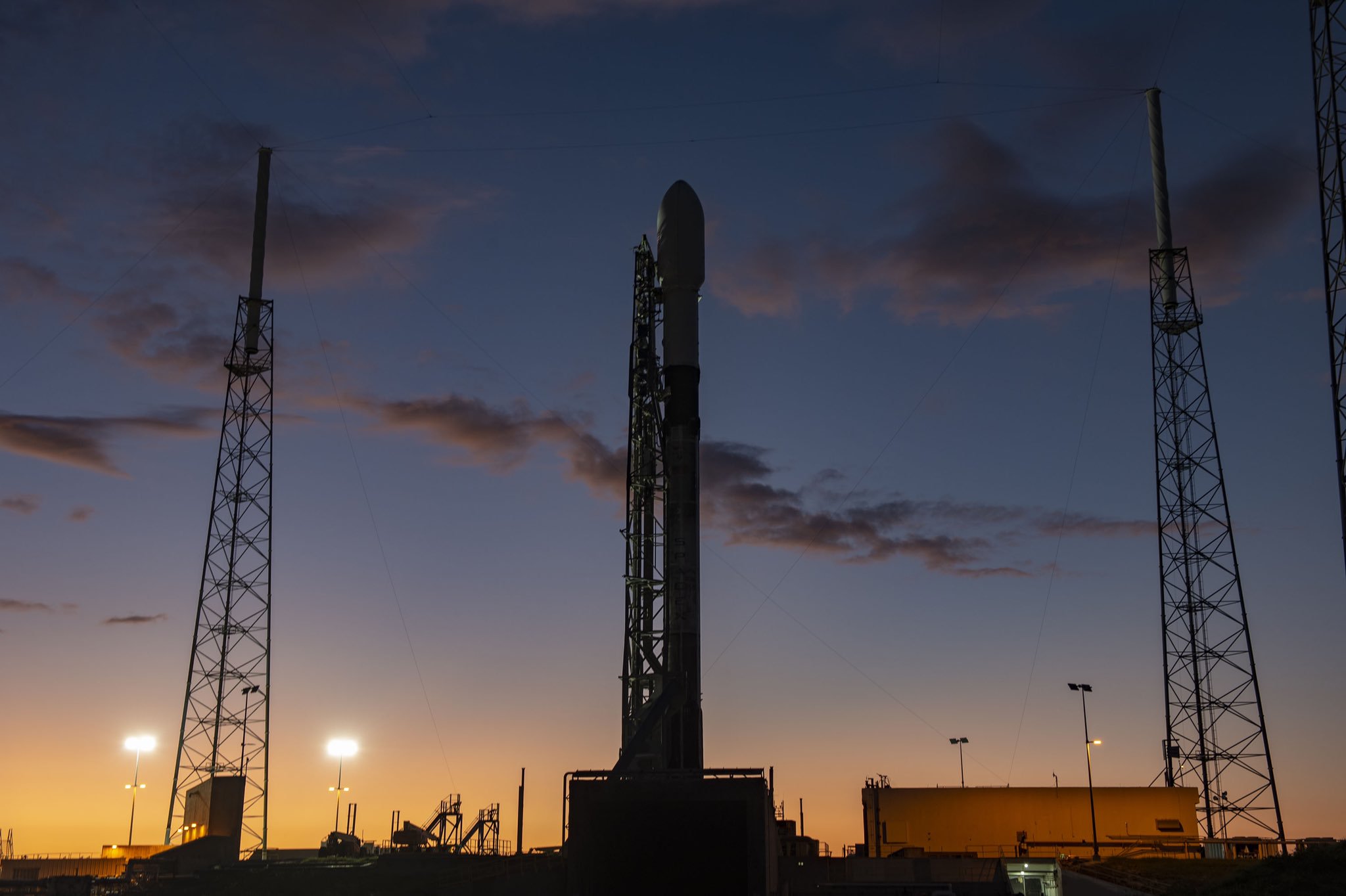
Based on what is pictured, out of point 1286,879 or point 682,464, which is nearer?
point 1286,879

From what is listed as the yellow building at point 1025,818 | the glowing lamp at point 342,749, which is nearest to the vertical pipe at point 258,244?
the glowing lamp at point 342,749

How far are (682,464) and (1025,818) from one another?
3797 centimetres

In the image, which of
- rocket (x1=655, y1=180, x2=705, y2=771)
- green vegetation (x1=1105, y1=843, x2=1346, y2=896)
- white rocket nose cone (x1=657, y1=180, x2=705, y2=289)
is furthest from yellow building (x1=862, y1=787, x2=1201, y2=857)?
white rocket nose cone (x1=657, y1=180, x2=705, y2=289)

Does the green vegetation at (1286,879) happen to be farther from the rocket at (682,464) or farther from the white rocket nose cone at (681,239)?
the white rocket nose cone at (681,239)

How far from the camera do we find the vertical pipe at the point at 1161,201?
66.2m

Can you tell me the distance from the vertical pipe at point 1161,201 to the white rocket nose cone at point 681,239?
28.6 meters

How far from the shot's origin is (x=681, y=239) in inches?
2061

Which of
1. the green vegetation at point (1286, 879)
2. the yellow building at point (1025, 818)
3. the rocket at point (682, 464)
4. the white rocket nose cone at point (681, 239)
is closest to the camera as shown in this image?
the green vegetation at point (1286, 879)

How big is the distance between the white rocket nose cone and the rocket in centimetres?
3

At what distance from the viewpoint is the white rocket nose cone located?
52125mm

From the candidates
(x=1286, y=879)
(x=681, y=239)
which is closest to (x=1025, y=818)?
(x=1286, y=879)

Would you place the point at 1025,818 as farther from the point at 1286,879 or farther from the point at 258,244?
the point at 258,244

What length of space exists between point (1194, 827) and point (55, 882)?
2418 inches

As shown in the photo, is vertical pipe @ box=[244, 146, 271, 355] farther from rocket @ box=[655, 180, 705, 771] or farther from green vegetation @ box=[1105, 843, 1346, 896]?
green vegetation @ box=[1105, 843, 1346, 896]
